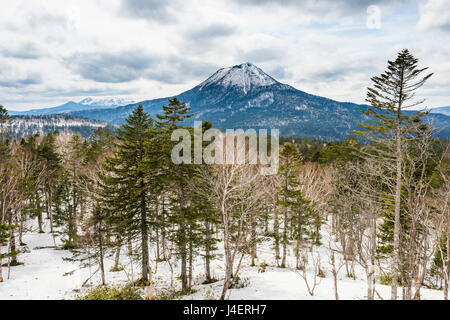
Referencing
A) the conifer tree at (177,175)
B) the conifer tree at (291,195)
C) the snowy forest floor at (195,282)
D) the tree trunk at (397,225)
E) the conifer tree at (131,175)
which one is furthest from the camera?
the conifer tree at (291,195)

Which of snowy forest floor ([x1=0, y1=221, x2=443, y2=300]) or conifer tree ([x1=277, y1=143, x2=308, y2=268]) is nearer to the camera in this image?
snowy forest floor ([x1=0, y1=221, x2=443, y2=300])

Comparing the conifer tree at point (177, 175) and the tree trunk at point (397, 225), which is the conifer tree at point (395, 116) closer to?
the tree trunk at point (397, 225)

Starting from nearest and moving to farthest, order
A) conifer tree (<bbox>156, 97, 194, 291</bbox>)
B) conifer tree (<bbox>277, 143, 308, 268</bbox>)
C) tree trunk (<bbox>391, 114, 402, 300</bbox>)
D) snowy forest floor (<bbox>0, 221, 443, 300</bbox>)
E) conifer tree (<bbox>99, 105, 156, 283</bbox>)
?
tree trunk (<bbox>391, 114, 402, 300</bbox>)
snowy forest floor (<bbox>0, 221, 443, 300</bbox>)
conifer tree (<bbox>156, 97, 194, 291</bbox>)
conifer tree (<bbox>99, 105, 156, 283</bbox>)
conifer tree (<bbox>277, 143, 308, 268</bbox>)

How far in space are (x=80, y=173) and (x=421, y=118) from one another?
3599cm

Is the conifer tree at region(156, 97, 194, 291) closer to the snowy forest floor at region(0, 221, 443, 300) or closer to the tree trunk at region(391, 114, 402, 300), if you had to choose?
the snowy forest floor at region(0, 221, 443, 300)

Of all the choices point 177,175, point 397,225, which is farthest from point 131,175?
point 397,225

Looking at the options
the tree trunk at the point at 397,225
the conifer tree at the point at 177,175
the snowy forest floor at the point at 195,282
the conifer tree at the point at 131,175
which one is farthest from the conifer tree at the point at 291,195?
the conifer tree at the point at 131,175

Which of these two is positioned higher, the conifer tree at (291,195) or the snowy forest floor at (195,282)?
the conifer tree at (291,195)

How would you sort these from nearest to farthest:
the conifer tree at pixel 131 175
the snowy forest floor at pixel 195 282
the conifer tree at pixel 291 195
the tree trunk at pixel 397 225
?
the tree trunk at pixel 397 225 < the snowy forest floor at pixel 195 282 < the conifer tree at pixel 131 175 < the conifer tree at pixel 291 195

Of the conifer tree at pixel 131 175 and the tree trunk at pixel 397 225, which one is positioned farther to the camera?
the conifer tree at pixel 131 175

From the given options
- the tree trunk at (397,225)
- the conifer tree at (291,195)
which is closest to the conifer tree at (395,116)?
the tree trunk at (397,225)

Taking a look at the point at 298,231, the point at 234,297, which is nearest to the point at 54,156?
the point at 234,297

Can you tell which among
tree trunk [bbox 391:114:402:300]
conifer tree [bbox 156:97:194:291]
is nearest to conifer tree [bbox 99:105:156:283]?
conifer tree [bbox 156:97:194:291]

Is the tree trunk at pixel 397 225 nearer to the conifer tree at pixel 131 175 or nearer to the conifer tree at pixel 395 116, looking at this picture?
the conifer tree at pixel 395 116
